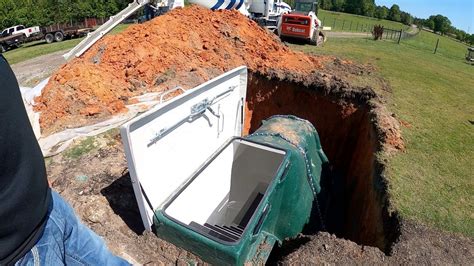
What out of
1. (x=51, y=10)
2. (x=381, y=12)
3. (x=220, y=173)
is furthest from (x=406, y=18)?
(x=220, y=173)

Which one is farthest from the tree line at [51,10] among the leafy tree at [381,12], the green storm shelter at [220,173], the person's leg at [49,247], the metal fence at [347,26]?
the leafy tree at [381,12]

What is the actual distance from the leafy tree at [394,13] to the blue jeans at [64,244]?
76.5 metres

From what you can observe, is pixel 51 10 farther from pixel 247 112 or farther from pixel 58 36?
pixel 247 112

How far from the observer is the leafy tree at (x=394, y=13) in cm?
6594

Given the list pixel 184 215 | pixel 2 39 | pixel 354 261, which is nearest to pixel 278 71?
pixel 184 215

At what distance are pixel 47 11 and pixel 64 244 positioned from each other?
31.5 m

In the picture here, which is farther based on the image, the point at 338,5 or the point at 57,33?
the point at 338,5

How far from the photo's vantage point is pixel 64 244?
6.37 feet

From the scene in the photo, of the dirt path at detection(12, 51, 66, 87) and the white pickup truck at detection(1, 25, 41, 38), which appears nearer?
the dirt path at detection(12, 51, 66, 87)

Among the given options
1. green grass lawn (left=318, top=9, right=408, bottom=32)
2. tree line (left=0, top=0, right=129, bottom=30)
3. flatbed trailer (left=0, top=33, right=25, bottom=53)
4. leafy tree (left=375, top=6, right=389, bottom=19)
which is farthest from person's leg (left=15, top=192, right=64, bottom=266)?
leafy tree (left=375, top=6, right=389, bottom=19)

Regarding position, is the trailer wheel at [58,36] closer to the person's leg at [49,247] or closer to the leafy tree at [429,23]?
the person's leg at [49,247]

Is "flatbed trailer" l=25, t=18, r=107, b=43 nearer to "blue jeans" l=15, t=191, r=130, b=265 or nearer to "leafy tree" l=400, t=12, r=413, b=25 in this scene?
"blue jeans" l=15, t=191, r=130, b=265

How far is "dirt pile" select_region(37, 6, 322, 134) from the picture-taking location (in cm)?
785

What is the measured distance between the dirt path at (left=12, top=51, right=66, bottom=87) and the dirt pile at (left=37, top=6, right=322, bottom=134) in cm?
284
